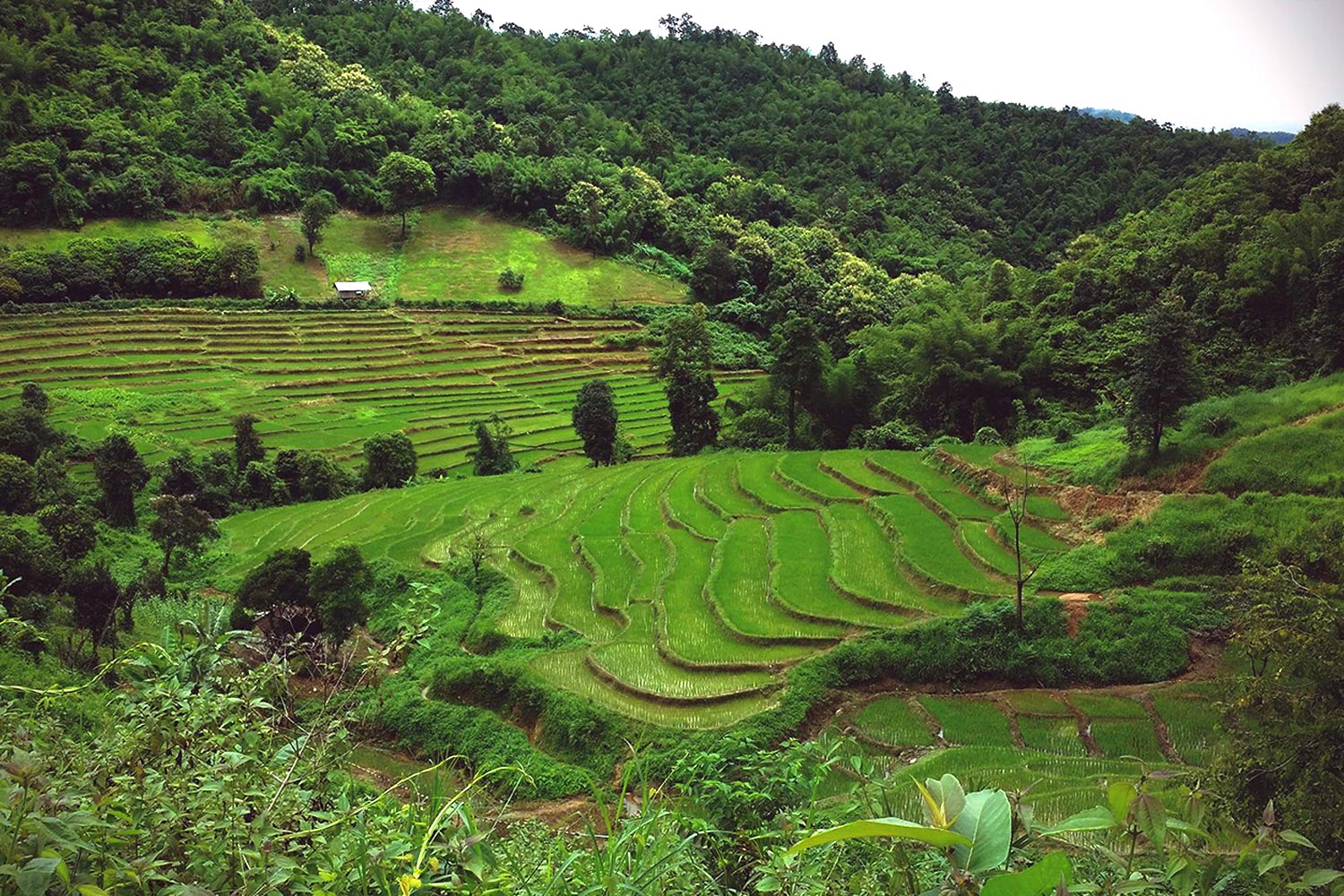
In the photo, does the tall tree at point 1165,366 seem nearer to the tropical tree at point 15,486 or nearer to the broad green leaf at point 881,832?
the broad green leaf at point 881,832

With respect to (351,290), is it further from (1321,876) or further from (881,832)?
(1321,876)

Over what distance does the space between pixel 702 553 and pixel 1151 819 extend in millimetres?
17271

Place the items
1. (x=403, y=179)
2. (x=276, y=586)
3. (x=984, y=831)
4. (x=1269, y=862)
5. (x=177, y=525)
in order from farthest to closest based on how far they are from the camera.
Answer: (x=403, y=179) → (x=177, y=525) → (x=276, y=586) → (x=1269, y=862) → (x=984, y=831)

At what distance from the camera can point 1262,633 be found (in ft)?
21.7

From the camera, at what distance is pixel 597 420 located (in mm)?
30656

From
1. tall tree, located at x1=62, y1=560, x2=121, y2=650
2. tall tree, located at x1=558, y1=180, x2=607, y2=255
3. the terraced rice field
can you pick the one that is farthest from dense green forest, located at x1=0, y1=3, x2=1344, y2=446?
tall tree, located at x1=62, y1=560, x2=121, y2=650

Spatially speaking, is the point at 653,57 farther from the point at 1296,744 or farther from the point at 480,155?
the point at 1296,744

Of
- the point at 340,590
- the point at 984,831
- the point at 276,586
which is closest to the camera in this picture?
the point at 984,831

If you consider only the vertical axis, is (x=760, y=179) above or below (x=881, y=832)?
above

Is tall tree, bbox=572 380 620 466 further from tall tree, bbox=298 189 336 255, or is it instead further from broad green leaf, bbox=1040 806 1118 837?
tall tree, bbox=298 189 336 255

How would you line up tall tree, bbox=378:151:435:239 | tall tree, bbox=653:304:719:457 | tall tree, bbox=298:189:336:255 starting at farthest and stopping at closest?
1. tall tree, bbox=378:151:435:239
2. tall tree, bbox=298:189:336:255
3. tall tree, bbox=653:304:719:457

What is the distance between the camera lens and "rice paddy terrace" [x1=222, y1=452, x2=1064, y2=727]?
540 inches

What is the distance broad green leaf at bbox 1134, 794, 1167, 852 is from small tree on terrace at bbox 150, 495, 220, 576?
2434cm

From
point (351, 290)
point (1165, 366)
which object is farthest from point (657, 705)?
point (351, 290)
